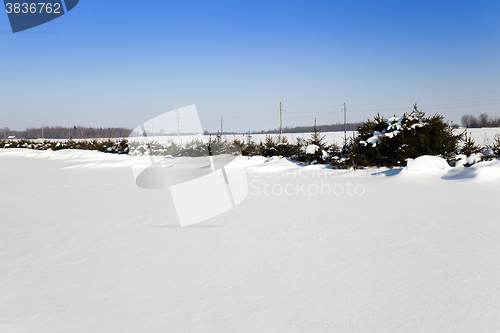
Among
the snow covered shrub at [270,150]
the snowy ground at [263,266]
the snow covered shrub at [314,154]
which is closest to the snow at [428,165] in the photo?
the snowy ground at [263,266]

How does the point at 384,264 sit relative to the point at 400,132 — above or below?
below

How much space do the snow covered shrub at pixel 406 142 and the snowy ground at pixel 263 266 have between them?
3513mm

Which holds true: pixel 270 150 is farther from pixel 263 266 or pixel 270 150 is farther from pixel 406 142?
pixel 263 266

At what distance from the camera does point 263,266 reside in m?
3.06

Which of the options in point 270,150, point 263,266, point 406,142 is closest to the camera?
point 263,266

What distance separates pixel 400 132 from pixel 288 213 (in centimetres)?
660

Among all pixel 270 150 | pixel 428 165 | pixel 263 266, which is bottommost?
pixel 263 266

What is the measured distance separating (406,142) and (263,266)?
8.45m

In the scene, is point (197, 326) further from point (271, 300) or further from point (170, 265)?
point (170, 265)

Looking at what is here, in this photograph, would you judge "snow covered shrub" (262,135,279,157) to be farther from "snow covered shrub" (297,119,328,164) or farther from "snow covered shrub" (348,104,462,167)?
"snow covered shrub" (348,104,462,167)

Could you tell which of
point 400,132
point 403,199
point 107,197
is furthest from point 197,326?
point 400,132

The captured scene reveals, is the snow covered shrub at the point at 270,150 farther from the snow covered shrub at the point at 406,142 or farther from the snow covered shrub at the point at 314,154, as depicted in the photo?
the snow covered shrub at the point at 406,142

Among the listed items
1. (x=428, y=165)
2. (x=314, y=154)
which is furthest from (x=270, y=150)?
(x=428, y=165)

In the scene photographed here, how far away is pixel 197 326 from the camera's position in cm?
213
